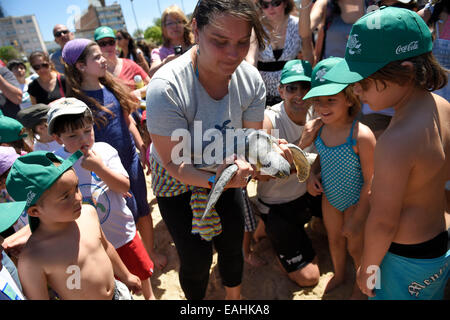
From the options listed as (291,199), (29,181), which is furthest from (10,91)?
(291,199)

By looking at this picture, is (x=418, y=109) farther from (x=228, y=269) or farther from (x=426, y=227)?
(x=228, y=269)

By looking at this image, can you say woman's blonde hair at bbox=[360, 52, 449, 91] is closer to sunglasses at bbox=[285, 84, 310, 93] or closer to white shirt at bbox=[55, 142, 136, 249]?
sunglasses at bbox=[285, 84, 310, 93]

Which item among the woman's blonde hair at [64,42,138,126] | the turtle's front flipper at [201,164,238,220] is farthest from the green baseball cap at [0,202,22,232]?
the woman's blonde hair at [64,42,138,126]

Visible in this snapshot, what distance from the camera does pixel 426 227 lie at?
1.29 metres

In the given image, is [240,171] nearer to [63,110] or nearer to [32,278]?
[32,278]

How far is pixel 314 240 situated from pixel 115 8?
60216 mm

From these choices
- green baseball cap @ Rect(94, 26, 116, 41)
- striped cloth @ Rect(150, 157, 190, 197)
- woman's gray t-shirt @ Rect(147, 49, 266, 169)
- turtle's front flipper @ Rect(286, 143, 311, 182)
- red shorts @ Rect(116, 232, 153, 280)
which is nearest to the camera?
woman's gray t-shirt @ Rect(147, 49, 266, 169)

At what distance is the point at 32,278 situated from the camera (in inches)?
46.5

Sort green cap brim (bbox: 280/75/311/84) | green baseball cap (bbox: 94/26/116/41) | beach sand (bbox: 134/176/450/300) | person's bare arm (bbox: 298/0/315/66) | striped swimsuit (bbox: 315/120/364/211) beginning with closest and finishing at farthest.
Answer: striped swimsuit (bbox: 315/120/364/211) → green cap brim (bbox: 280/75/311/84) → beach sand (bbox: 134/176/450/300) → person's bare arm (bbox: 298/0/315/66) → green baseball cap (bbox: 94/26/116/41)

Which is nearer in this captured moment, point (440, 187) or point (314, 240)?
point (440, 187)

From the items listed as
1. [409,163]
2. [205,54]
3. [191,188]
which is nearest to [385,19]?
[409,163]

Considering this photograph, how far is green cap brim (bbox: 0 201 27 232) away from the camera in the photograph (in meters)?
1.10

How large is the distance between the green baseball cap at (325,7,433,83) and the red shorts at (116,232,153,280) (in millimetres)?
1769

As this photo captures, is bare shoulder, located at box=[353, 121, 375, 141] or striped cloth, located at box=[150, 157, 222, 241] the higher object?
bare shoulder, located at box=[353, 121, 375, 141]
